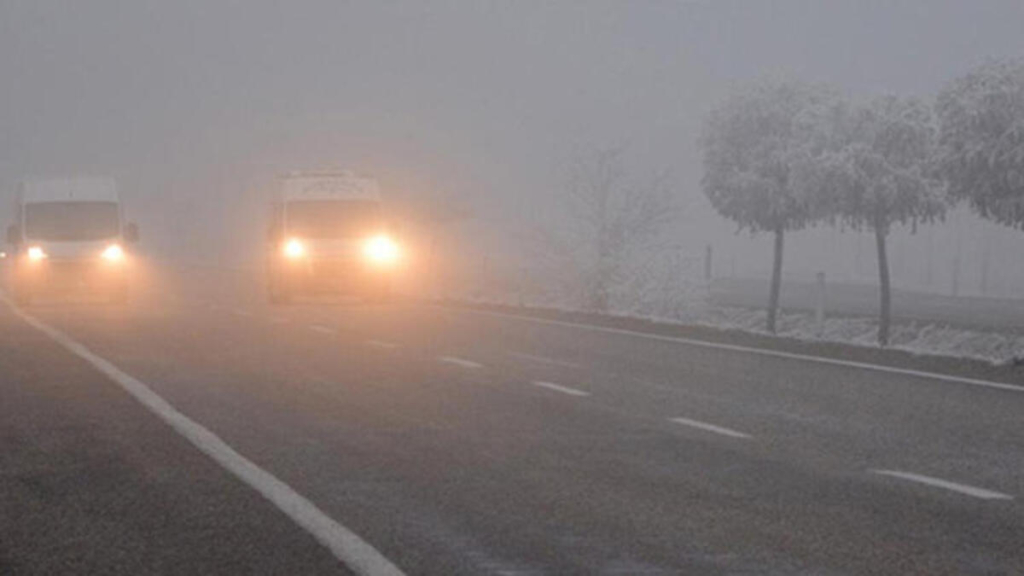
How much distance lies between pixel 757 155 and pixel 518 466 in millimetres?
41868

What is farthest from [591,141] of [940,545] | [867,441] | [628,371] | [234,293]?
[940,545]

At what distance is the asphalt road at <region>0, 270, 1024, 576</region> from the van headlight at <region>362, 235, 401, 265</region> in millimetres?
17160

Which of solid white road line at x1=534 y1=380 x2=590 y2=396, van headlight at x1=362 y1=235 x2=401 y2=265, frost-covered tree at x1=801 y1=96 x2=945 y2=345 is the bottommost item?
solid white road line at x1=534 y1=380 x2=590 y2=396

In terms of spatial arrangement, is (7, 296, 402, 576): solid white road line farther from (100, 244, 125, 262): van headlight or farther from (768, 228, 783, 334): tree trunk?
(768, 228, 783, 334): tree trunk

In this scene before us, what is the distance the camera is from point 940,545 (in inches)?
333

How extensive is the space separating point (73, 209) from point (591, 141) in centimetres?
3616

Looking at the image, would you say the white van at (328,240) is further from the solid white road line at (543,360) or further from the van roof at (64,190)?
the solid white road line at (543,360)

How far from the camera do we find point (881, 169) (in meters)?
45.8

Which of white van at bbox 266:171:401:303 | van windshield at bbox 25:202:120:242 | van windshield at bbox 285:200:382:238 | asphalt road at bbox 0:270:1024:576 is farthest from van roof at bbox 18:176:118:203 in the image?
asphalt road at bbox 0:270:1024:576

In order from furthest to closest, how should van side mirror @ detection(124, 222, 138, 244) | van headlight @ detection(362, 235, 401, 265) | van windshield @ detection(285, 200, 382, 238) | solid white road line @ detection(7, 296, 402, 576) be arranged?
1. van side mirror @ detection(124, 222, 138, 244)
2. van windshield @ detection(285, 200, 382, 238)
3. van headlight @ detection(362, 235, 401, 265)
4. solid white road line @ detection(7, 296, 402, 576)

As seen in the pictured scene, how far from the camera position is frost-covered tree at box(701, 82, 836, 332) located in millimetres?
52062

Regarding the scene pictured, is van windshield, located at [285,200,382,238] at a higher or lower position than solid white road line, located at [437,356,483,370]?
higher

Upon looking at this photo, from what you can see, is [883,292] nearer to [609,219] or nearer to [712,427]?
[609,219]

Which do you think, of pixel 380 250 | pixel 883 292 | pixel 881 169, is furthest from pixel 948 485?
pixel 881 169
